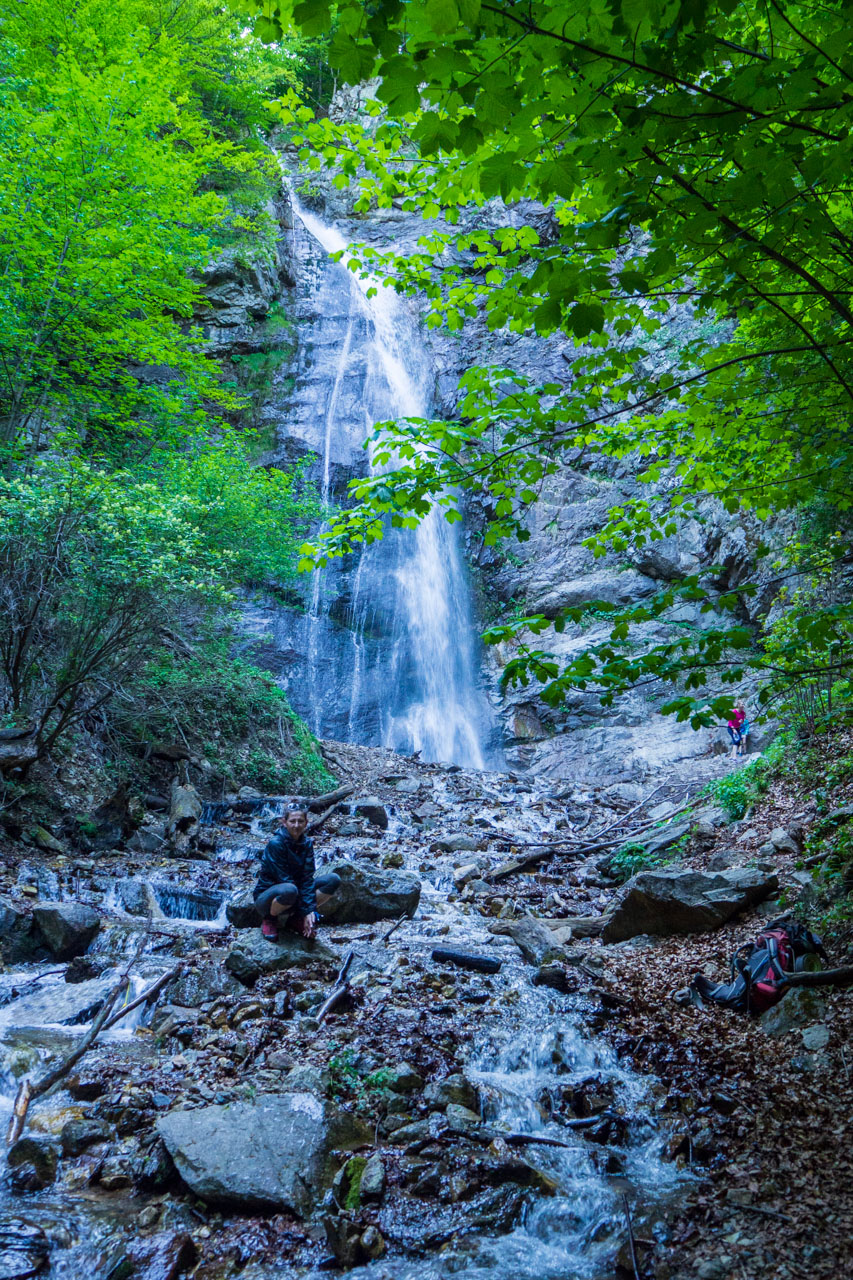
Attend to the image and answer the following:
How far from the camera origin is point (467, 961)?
5230mm

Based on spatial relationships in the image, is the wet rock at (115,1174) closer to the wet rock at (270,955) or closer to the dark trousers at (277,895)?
the wet rock at (270,955)

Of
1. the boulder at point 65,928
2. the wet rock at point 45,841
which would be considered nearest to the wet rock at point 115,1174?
the boulder at point 65,928

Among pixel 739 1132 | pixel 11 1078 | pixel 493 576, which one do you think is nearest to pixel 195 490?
pixel 11 1078

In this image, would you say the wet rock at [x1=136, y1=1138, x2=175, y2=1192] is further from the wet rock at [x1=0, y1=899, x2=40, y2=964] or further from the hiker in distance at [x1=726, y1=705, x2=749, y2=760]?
the hiker in distance at [x1=726, y1=705, x2=749, y2=760]

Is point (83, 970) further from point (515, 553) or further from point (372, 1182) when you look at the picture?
point (515, 553)

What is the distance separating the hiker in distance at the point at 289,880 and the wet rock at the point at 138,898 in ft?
5.26

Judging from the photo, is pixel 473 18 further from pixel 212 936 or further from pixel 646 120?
pixel 212 936

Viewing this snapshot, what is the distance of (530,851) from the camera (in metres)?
8.95

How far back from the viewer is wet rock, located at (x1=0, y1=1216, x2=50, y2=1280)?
242cm

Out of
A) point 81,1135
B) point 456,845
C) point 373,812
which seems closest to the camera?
point 81,1135

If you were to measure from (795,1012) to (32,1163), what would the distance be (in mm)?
3878

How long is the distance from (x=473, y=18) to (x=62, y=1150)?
4429mm

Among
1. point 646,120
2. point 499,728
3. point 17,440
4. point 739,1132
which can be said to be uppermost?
point 17,440

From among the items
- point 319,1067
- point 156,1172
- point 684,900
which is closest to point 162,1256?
point 156,1172
